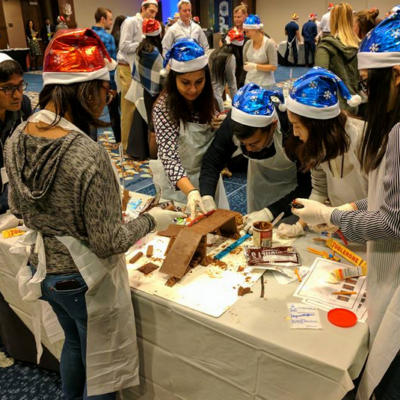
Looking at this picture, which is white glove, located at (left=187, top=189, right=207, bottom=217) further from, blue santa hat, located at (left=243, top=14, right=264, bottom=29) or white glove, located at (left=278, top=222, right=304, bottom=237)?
blue santa hat, located at (left=243, top=14, right=264, bottom=29)

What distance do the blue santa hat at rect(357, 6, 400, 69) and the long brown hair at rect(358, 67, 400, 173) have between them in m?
0.02

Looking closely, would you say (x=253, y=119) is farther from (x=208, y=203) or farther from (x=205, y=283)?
(x=205, y=283)

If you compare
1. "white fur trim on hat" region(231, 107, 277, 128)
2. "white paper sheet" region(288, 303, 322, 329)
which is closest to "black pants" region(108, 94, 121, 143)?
"white fur trim on hat" region(231, 107, 277, 128)

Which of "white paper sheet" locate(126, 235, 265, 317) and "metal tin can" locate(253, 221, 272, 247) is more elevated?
"metal tin can" locate(253, 221, 272, 247)

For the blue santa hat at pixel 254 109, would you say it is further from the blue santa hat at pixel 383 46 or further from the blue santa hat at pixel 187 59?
the blue santa hat at pixel 383 46

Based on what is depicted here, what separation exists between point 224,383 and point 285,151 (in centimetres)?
109

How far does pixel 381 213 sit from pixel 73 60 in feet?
3.23

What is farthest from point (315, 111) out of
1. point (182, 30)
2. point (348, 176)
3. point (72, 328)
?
point (182, 30)

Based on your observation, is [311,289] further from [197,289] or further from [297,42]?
[297,42]

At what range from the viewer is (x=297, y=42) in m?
13.1

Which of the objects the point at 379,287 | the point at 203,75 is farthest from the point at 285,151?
the point at 379,287

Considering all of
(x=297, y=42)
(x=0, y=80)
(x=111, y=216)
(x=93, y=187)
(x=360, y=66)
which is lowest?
(x=297, y=42)

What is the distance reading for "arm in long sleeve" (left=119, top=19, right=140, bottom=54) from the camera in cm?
475

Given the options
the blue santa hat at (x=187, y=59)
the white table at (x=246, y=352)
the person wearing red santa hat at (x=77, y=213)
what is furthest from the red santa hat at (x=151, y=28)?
the white table at (x=246, y=352)
